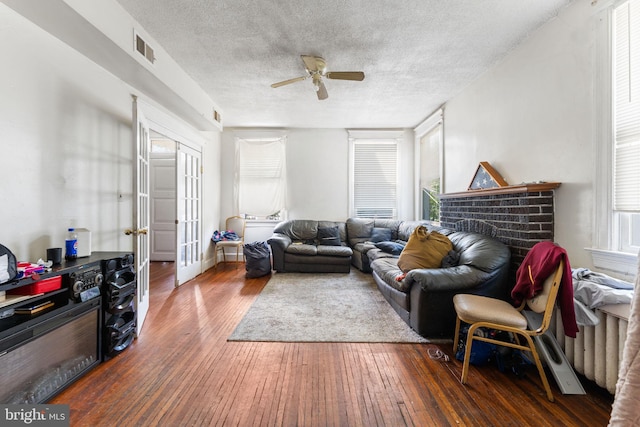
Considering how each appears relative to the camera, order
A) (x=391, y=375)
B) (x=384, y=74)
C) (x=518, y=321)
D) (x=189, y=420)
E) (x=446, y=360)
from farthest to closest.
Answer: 1. (x=384, y=74)
2. (x=446, y=360)
3. (x=391, y=375)
4. (x=518, y=321)
5. (x=189, y=420)

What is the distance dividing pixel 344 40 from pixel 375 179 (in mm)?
3340

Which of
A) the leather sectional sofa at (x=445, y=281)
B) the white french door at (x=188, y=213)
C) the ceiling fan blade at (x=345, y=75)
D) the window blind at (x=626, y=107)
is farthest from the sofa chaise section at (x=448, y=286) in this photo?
the white french door at (x=188, y=213)

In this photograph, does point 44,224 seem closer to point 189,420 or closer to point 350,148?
point 189,420

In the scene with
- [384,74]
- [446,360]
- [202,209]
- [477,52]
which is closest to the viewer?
[446,360]

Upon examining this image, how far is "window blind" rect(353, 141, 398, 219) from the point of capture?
554 cm

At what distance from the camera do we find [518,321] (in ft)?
5.65

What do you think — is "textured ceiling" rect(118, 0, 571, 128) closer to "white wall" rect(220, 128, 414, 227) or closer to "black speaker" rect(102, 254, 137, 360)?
"white wall" rect(220, 128, 414, 227)

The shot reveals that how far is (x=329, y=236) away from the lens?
504 centimetres

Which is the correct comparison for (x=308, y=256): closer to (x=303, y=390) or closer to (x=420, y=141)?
(x=303, y=390)

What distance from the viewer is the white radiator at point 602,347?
1.49 m

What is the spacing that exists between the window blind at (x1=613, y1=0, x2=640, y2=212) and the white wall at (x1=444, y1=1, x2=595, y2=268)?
13 cm

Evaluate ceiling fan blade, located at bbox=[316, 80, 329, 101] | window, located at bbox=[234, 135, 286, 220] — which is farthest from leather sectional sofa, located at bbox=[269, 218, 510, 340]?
window, located at bbox=[234, 135, 286, 220]

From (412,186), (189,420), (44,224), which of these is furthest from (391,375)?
(412,186)

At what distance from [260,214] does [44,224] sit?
369cm
